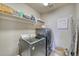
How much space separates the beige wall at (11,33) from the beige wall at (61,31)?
260 millimetres

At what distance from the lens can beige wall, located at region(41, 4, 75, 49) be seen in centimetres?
133

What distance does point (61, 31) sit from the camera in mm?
1350

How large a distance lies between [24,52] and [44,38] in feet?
0.97

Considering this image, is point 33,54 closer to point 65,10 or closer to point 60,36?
point 60,36

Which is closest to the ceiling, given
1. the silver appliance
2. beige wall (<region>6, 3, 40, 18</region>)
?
beige wall (<region>6, 3, 40, 18</region>)

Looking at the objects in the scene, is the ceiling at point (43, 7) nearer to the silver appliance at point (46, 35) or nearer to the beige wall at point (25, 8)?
the beige wall at point (25, 8)

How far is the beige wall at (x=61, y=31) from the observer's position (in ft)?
4.38

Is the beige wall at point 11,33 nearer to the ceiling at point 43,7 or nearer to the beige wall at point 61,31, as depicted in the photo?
the ceiling at point 43,7

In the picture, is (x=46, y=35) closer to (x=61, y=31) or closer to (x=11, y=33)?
(x=61, y=31)

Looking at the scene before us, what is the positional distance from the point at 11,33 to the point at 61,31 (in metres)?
0.59

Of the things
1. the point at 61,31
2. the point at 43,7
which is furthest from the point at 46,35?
the point at 43,7

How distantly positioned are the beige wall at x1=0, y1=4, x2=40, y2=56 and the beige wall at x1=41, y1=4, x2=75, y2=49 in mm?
260

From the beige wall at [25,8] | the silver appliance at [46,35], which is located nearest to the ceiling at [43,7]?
the beige wall at [25,8]

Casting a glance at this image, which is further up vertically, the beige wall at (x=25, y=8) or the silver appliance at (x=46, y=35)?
the beige wall at (x=25, y=8)
